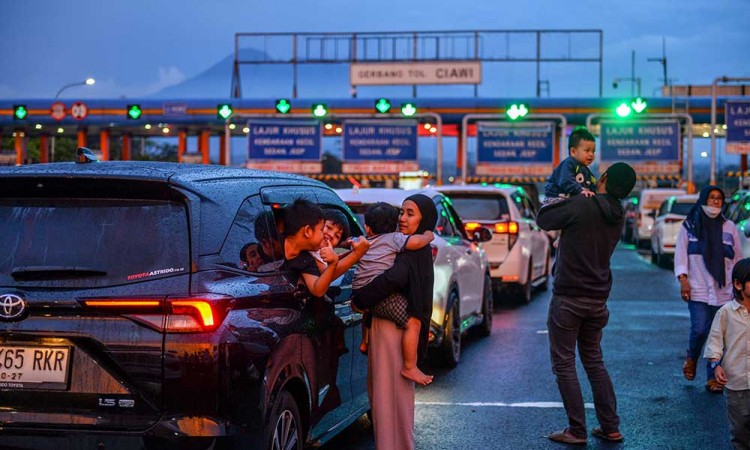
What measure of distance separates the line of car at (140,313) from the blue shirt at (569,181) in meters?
2.59

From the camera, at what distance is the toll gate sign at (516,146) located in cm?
3566

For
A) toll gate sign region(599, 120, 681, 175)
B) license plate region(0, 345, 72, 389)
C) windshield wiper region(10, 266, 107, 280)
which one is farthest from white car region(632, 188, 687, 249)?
license plate region(0, 345, 72, 389)

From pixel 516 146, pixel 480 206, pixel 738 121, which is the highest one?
pixel 738 121

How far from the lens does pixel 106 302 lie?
14.8ft

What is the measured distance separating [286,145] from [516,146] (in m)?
7.36

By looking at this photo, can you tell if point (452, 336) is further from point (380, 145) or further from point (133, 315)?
point (380, 145)

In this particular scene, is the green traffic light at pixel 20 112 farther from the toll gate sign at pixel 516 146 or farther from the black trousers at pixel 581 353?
the black trousers at pixel 581 353

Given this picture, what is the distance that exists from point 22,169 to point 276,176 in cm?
148

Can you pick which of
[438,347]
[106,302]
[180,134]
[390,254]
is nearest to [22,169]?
[106,302]

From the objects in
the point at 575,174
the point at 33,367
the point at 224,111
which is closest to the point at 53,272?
Answer: the point at 33,367

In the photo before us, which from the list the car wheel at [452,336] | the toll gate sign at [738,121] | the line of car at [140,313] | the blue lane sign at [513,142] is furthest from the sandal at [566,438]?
the toll gate sign at [738,121]

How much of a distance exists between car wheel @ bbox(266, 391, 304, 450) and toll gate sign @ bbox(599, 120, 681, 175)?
1218 inches

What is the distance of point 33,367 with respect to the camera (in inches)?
179

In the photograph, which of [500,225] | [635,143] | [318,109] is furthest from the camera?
[635,143]
